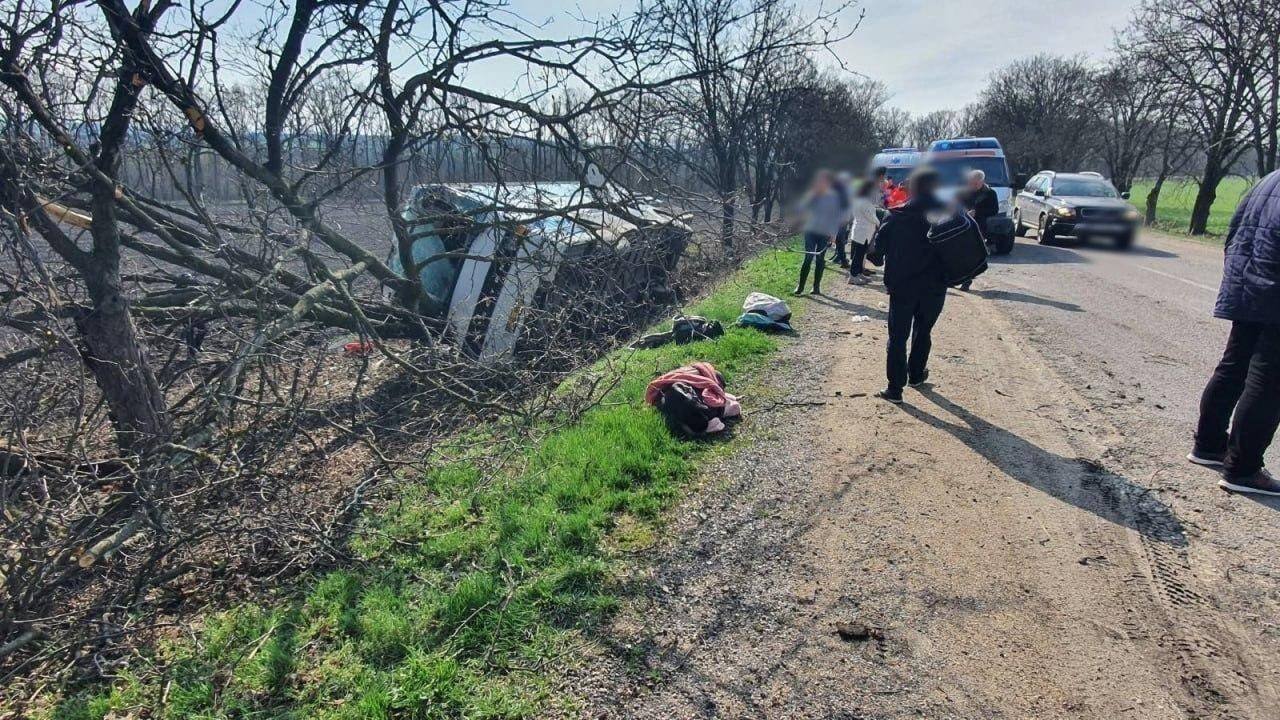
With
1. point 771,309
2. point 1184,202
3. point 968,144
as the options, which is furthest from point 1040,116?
point 771,309

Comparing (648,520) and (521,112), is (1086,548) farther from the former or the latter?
(521,112)

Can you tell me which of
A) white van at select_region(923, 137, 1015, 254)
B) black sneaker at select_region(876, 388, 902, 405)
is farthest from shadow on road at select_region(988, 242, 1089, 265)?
black sneaker at select_region(876, 388, 902, 405)

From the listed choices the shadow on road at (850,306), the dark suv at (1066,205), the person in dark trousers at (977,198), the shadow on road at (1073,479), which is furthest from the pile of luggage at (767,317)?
the dark suv at (1066,205)

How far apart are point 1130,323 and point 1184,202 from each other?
23.6 meters

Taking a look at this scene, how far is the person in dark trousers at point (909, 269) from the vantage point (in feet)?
16.5

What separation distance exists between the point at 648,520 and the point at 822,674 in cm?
138

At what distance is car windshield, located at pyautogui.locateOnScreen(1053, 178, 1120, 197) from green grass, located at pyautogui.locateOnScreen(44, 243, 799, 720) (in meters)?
11.2

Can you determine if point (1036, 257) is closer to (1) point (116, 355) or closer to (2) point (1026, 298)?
(2) point (1026, 298)

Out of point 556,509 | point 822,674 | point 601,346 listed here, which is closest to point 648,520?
point 556,509

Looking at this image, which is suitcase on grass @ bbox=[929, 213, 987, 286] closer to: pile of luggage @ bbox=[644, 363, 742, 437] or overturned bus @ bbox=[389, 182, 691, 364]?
pile of luggage @ bbox=[644, 363, 742, 437]

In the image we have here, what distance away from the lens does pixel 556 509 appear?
378 centimetres

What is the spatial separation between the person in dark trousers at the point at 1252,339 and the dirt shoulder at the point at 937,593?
0.28 m

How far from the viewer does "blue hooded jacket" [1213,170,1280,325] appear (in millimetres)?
3525

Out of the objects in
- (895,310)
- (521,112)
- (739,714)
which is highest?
(521,112)
